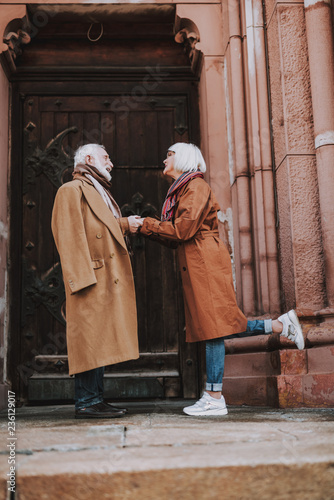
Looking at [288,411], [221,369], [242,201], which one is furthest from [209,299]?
[242,201]

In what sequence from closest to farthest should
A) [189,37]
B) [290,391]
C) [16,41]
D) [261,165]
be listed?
1. [290,391]
2. [261,165]
3. [16,41]
4. [189,37]

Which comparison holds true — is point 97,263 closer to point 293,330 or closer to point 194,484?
point 293,330

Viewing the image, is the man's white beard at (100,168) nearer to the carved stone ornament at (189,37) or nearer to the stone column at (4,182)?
the stone column at (4,182)

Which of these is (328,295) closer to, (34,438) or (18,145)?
(34,438)

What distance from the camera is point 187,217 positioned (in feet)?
11.5

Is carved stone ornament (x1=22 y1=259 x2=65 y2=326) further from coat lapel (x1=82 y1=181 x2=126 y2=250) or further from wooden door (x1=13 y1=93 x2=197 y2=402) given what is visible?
coat lapel (x1=82 y1=181 x2=126 y2=250)

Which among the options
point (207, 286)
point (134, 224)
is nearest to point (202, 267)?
point (207, 286)

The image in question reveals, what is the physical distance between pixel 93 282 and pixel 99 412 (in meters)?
0.72

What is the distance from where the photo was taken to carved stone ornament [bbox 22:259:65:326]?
485 cm

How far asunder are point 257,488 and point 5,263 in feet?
11.2

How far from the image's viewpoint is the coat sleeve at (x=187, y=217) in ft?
11.5

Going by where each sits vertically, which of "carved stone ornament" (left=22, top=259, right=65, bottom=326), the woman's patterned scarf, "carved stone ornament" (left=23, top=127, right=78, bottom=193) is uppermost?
"carved stone ornament" (left=23, top=127, right=78, bottom=193)

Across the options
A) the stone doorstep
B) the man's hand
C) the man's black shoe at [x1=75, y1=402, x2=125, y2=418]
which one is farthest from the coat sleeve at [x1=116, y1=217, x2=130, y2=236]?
the stone doorstep

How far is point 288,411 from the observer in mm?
3416
